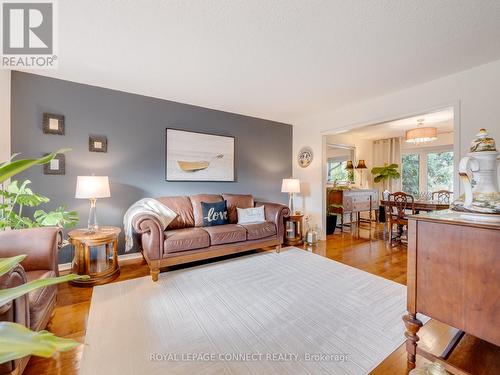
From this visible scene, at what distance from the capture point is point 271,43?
82.8 inches

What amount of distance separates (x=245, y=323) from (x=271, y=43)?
2421 millimetres

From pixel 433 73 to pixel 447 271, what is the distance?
2.51 meters

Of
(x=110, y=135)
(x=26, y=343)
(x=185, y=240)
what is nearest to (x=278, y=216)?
(x=185, y=240)

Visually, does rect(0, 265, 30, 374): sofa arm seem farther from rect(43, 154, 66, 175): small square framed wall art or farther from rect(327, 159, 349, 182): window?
rect(327, 159, 349, 182): window

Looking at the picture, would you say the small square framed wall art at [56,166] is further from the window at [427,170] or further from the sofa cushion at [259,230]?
the window at [427,170]

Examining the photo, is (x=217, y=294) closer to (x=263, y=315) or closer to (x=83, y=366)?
(x=263, y=315)

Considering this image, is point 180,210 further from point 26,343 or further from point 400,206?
point 400,206

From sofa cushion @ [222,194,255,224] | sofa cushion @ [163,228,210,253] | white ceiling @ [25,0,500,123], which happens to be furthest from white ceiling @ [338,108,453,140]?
sofa cushion @ [163,228,210,253]

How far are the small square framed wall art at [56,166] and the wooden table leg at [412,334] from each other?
12.3ft

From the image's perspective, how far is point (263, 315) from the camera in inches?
75.2

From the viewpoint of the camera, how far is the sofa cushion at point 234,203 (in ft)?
12.2

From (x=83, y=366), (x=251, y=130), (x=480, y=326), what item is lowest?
(x=83, y=366)

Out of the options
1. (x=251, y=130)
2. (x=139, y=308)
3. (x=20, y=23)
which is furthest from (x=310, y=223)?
(x=20, y=23)

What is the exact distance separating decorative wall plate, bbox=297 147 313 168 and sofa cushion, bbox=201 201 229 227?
6.74 feet
